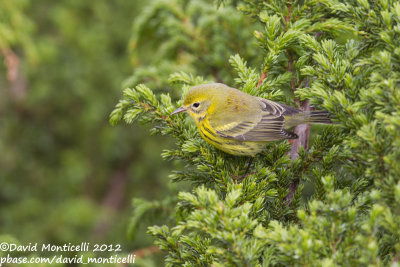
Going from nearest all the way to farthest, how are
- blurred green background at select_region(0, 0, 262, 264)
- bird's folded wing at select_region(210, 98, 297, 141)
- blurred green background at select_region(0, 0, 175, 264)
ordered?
1. bird's folded wing at select_region(210, 98, 297, 141)
2. blurred green background at select_region(0, 0, 262, 264)
3. blurred green background at select_region(0, 0, 175, 264)

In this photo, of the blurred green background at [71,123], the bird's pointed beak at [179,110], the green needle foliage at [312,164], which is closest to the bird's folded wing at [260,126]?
the green needle foliage at [312,164]

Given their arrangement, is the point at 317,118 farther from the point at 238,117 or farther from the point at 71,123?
the point at 71,123

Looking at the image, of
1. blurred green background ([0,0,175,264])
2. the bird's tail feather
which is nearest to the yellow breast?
the bird's tail feather

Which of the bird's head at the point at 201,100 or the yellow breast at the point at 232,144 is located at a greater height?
the bird's head at the point at 201,100

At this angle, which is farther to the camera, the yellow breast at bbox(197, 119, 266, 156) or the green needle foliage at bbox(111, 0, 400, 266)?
the yellow breast at bbox(197, 119, 266, 156)

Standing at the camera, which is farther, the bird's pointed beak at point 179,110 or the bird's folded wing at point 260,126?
the bird's folded wing at point 260,126

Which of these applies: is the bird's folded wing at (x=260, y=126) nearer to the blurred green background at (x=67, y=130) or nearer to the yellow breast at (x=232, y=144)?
the yellow breast at (x=232, y=144)

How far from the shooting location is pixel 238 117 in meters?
3.34

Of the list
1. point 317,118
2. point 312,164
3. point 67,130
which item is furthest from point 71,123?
point 312,164

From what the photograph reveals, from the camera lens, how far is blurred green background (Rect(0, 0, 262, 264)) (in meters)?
5.14

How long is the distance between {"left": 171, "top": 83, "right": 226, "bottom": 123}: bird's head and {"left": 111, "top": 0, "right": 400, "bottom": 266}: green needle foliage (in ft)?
0.52

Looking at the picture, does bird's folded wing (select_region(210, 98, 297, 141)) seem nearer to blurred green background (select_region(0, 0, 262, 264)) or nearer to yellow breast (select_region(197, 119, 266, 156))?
yellow breast (select_region(197, 119, 266, 156))

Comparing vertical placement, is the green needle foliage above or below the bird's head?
below

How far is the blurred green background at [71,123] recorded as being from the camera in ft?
16.9
